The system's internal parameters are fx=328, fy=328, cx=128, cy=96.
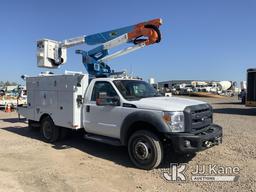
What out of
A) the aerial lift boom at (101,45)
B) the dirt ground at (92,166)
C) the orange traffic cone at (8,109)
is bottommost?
the dirt ground at (92,166)

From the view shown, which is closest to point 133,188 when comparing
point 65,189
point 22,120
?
point 65,189

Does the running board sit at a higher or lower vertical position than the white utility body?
lower

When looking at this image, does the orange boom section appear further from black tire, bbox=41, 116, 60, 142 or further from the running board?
black tire, bbox=41, 116, 60, 142

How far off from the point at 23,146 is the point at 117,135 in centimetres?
332

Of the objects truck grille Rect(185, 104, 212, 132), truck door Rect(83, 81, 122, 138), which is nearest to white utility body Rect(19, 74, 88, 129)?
truck door Rect(83, 81, 122, 138)

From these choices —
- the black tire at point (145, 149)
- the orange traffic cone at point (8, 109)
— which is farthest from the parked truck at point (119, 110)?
the orange traffic cone at point (8, 109)

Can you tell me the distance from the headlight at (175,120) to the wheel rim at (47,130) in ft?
15.4

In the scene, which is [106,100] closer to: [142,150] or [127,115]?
[127,115]

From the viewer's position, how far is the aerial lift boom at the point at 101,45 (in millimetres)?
9789

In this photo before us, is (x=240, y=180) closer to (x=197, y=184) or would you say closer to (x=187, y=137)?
(x=197, y=184)

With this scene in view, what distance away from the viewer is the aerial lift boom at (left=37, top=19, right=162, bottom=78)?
979 centimetres

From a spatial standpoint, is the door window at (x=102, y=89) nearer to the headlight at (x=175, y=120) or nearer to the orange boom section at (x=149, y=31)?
the headlight at (x=175, y=120)

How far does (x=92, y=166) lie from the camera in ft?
24.5

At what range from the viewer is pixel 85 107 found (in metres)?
9.00
